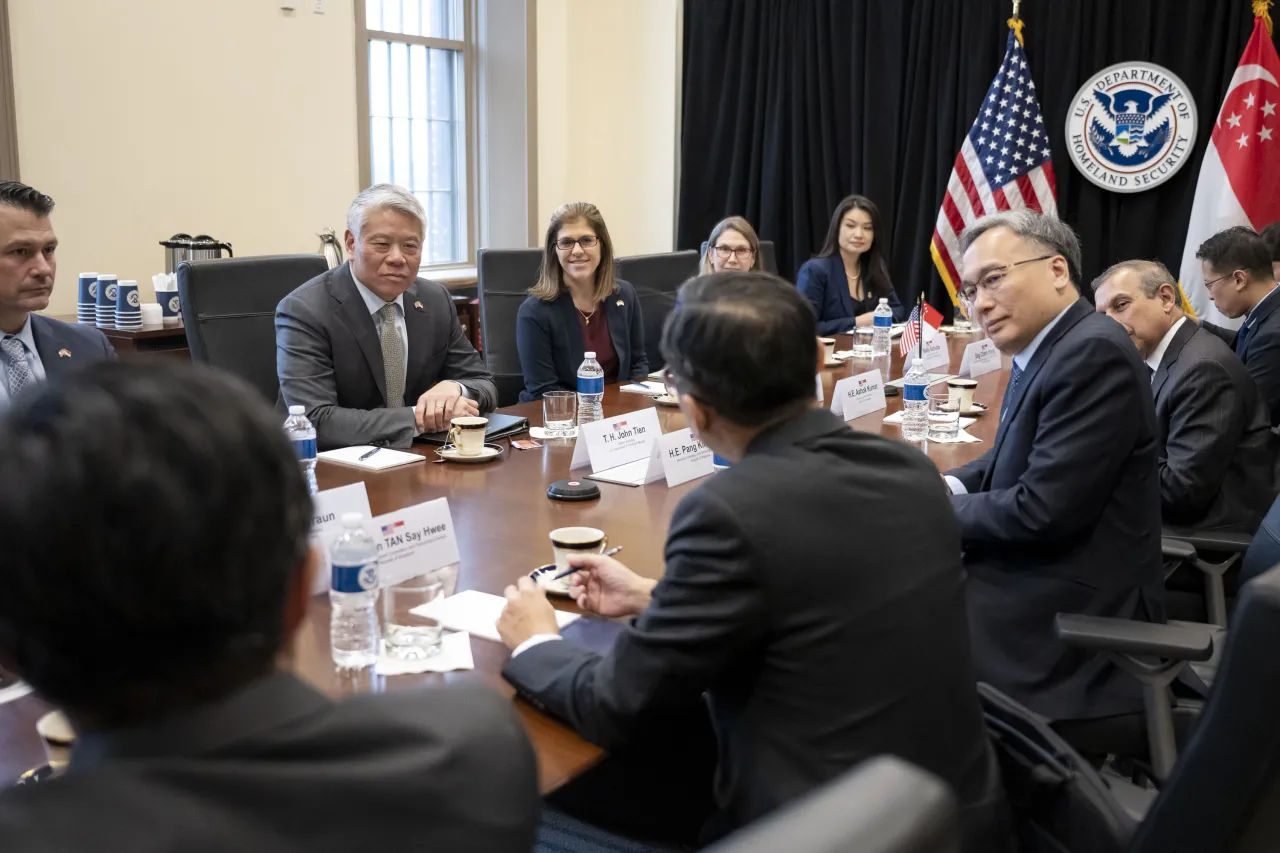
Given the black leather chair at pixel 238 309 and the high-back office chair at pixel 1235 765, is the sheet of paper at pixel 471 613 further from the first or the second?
the black leather chair at pixel 238 309

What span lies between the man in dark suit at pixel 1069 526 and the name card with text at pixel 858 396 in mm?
1013

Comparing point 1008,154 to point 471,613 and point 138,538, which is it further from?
point 138,538

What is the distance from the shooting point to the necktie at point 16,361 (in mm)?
2590

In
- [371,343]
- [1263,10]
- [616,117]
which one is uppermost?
[1263,10]

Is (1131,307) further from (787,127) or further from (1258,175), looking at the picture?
(787,127)

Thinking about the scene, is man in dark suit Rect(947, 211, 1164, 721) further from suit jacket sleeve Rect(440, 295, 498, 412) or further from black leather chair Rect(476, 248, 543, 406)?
black leather chair Rect(476, 248, 543, 406)

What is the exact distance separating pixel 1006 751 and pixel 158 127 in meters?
4.44

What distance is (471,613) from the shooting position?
5.52 feet

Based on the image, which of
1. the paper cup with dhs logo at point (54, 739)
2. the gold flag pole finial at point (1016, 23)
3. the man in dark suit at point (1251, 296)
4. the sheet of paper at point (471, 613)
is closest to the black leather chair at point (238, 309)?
the sheet of paper at point (471, 613)

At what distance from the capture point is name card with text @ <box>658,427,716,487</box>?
2.47 m

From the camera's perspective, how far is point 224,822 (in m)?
0.60

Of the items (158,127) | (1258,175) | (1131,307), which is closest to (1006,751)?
(1131,307)

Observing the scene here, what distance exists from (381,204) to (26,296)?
35.2 inches

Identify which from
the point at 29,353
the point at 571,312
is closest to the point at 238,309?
the point at 29,353
